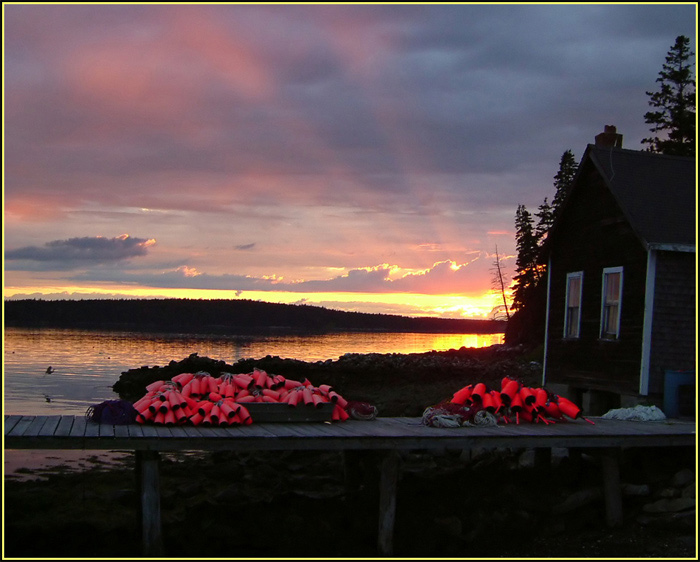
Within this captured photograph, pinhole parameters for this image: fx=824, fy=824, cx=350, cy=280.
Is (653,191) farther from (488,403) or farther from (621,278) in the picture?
(488,403)

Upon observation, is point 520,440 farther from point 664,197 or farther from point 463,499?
point 664,197

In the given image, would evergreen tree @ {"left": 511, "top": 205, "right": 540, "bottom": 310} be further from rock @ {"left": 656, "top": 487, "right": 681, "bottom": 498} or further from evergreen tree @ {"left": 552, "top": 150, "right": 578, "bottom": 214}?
rock @ {"left": 656, "top": 487, "right": 681, "bottom": 498}

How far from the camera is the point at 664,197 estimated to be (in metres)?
19.7

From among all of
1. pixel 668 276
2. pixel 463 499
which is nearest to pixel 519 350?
pixel 668 276

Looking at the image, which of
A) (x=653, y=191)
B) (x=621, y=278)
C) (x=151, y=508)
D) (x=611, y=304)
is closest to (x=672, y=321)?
(x=621, y=278)

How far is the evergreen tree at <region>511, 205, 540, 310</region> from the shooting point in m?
68.8

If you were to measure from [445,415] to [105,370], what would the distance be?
50235 millimetres

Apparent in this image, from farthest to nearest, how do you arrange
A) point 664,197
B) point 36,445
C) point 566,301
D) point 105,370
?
point 105,370, point 566,301, point 664,197, point 36,445

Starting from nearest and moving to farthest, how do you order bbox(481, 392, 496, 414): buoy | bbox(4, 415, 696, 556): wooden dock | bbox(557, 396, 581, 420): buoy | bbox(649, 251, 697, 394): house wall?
bbox(4, 415, 696, 556): wooden dock < bbox(481, 392, 496, 414): buoy < bbox(557, 396, 581, 420): buoy < bbox(649, 251, 697, 394): house wall

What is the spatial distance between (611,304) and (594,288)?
992 millimetres

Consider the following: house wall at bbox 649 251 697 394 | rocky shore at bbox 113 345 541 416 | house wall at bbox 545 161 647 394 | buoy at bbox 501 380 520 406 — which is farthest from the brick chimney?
rocky shore at bbox 113 345 541 416

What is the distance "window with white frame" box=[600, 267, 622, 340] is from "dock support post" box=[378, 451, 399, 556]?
8854 millimetres

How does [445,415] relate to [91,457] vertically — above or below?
above

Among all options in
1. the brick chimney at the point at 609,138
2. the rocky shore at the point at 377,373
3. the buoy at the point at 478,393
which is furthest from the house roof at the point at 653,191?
the rocky shore at the point at 377,373
